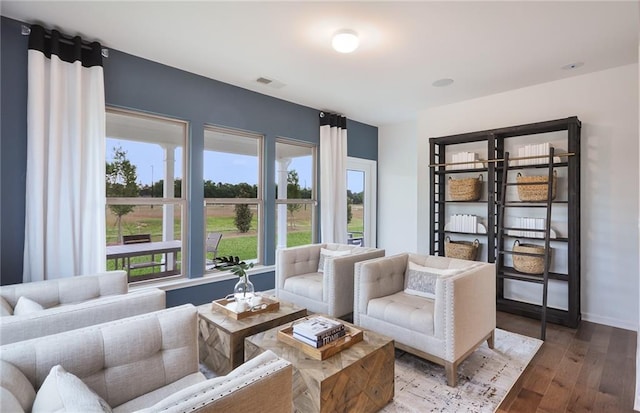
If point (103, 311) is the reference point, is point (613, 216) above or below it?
above

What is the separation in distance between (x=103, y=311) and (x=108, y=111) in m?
2.19

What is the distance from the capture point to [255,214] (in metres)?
4.39

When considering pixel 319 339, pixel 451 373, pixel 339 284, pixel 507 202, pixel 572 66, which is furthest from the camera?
pixel 507 202

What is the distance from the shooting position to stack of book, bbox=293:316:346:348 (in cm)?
194

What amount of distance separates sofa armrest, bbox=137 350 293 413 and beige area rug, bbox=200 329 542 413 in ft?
3.95

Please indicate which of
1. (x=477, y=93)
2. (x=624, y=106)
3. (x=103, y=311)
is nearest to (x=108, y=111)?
(x=103, y=311)

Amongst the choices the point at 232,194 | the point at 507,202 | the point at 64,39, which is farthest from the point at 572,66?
the point at 64,39

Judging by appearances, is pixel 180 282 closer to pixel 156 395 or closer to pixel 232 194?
pixel 232 194

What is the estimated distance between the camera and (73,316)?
5.80 feet

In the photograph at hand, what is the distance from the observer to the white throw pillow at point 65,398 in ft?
3.14

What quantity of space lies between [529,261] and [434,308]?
1.75m

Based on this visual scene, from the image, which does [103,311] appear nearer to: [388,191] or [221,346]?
[221,346]

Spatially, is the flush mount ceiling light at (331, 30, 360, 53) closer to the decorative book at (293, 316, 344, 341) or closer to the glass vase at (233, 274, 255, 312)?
the glass vase at (233, 274, 255, 312)

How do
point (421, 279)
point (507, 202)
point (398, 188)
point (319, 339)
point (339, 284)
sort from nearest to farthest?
point (319, 339), point (421, 279), point (339, 284), point (507, 202), point (398, 188)
